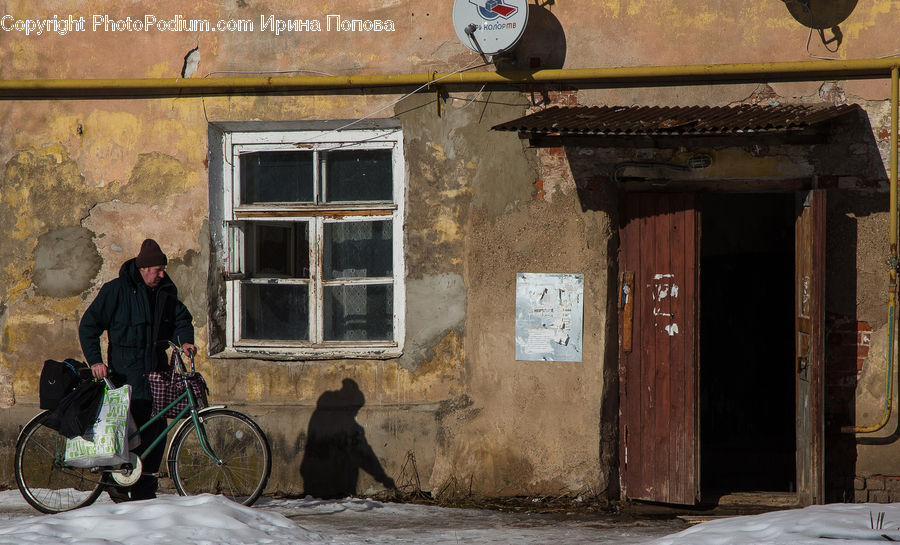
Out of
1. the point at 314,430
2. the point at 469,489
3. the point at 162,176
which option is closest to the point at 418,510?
the point at 469,489

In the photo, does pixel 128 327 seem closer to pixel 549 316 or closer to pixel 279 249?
pixel 279 249

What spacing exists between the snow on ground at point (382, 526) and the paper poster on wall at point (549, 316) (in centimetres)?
112

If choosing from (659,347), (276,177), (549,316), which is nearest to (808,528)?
(659,347)

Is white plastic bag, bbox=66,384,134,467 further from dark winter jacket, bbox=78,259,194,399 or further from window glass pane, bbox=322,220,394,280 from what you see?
window glass pane, bbox=322,220,394,280

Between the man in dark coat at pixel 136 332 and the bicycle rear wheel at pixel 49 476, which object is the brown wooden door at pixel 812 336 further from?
the bicycle rear wheel at pixel 49 476

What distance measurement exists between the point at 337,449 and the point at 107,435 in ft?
5.44

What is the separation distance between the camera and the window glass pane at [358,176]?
6.82 m

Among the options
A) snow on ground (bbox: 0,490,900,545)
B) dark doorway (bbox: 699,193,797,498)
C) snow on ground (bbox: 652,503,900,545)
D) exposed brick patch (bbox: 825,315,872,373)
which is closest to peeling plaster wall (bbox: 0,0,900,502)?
exposed brick patch (bbox: 825,315,872,373)

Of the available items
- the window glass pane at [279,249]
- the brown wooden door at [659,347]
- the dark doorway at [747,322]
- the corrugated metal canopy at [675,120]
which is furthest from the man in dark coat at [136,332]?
the dark doorway at [747,322]

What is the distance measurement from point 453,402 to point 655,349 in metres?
1.47

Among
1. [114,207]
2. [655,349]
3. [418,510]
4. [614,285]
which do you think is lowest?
[418,510]

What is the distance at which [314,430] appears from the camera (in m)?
6.57

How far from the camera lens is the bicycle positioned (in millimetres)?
5668

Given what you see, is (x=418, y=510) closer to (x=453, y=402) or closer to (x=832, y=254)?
(x=453, y=402)
